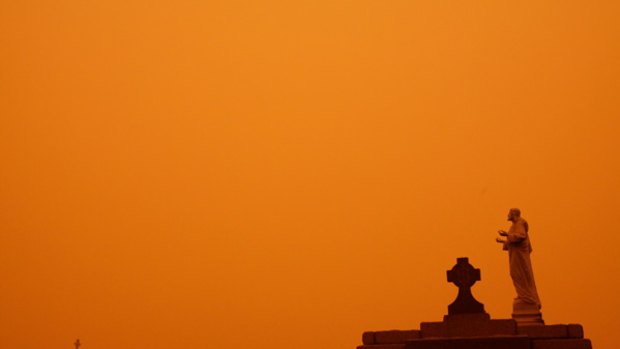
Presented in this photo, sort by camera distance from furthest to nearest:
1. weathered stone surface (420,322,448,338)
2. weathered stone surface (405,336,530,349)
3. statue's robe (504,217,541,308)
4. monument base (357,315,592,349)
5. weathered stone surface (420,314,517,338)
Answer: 1. statue's robe (504,217,541,308)
2. weathered stone surface (420,322,448,338)
3. weathered stone surface (420,314,517,338)
4. monument base (357,315,592,349)
5. weathered stone surface (405,336,530,349)

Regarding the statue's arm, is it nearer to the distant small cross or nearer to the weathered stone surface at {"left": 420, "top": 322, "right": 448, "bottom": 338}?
the distant small cross

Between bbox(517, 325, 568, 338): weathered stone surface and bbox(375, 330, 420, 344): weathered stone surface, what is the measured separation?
1.59 metres

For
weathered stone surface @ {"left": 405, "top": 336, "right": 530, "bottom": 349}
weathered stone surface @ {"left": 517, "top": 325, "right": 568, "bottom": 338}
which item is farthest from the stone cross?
weathered stone surface @ {"left": 517, "top": 325, "right": 568, "bottom": 338}

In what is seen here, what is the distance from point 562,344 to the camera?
10953mm

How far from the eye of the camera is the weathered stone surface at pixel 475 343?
10.8m

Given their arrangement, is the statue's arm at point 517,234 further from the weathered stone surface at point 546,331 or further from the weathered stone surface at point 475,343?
the weathered stone surface at point 475,343

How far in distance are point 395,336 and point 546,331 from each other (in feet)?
7.41

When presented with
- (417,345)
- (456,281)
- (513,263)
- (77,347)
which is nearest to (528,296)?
(513,263)

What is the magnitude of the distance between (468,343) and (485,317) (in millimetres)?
576

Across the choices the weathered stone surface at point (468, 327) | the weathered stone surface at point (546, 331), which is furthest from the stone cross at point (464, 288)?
the weathered stone surface at point (546, 331)

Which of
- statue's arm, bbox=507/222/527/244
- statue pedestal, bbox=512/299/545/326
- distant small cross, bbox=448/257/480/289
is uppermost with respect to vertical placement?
statue's arm, bbox=507/222/527/244

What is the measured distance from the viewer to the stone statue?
1227 centimetres

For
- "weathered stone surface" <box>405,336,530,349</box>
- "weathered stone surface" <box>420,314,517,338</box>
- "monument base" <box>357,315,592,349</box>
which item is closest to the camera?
"weathered stone surface" <box>405,336,530,349</box>

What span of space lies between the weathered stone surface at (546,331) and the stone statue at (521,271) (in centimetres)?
72
